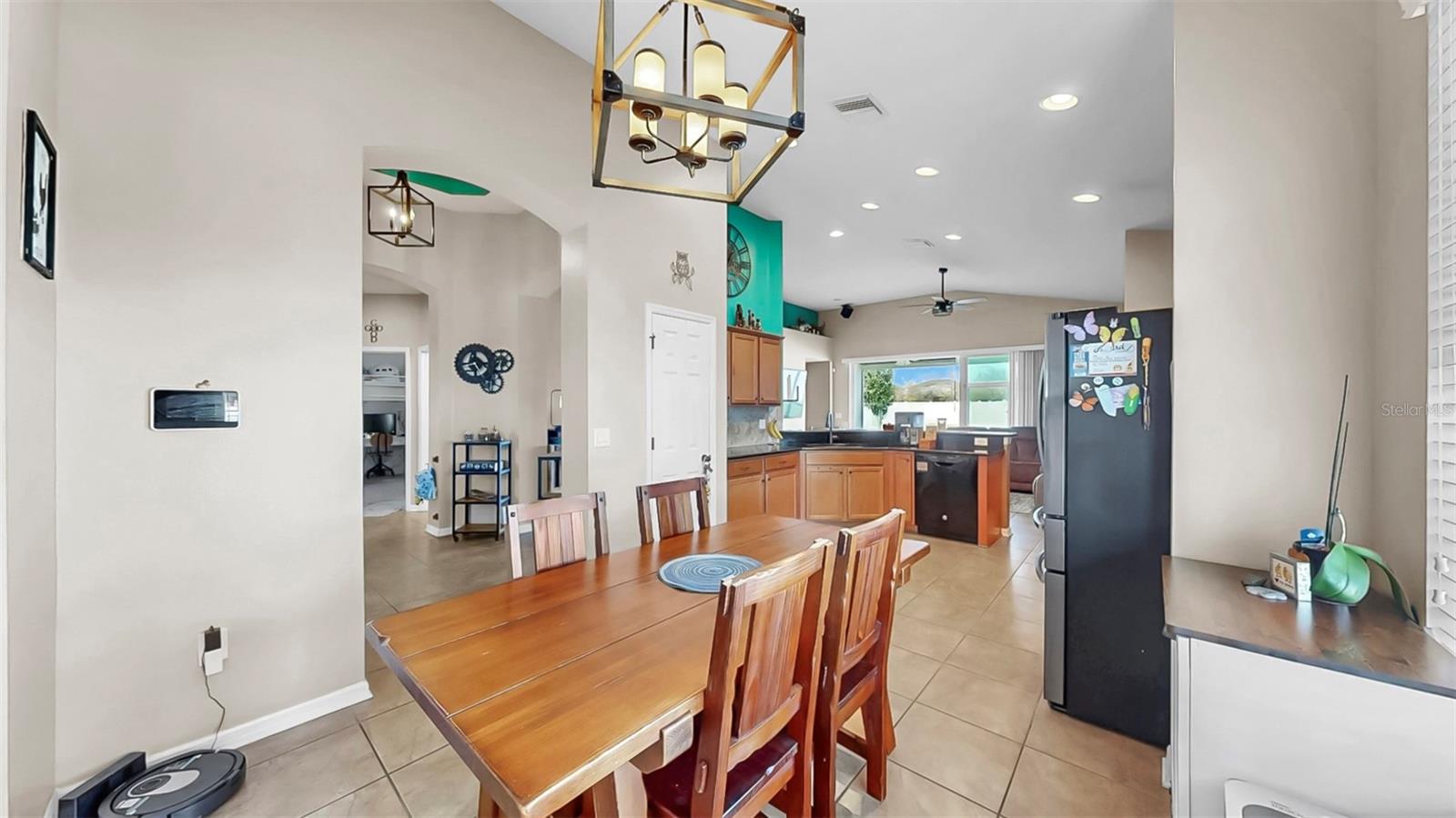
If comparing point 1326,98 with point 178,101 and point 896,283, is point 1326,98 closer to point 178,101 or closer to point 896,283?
point 178,101

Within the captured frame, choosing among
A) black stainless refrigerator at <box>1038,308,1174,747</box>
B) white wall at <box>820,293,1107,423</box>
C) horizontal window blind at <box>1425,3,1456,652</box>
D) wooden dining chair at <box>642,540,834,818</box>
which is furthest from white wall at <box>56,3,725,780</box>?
white wall at <box>820,293,1107,423</box>

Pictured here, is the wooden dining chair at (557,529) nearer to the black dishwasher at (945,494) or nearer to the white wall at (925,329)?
the black dishwasher at (945,494)

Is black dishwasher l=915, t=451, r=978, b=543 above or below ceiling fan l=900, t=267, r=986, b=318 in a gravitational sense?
below

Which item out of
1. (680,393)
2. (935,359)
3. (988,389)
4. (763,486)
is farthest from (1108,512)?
(935,359)

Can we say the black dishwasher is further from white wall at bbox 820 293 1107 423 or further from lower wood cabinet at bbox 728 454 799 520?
white wall at bbox 820 293 1107 423

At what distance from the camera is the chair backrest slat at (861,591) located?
1423 millimetres

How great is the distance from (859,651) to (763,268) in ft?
14.9

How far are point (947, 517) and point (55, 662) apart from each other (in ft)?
18.8

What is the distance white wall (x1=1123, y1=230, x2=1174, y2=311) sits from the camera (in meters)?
5.06

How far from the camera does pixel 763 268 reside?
18.5 ft

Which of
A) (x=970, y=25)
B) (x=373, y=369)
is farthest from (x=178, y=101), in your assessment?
(x=373, y=369)

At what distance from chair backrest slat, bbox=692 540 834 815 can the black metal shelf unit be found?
458cm

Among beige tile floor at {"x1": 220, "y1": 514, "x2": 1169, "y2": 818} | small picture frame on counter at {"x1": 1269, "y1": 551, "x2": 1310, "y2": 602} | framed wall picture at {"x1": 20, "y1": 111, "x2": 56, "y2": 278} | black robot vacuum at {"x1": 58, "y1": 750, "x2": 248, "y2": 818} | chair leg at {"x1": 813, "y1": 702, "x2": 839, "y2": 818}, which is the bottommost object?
beige tile floor at {"x1": 220, "y1": 514, "x2": 1169, "y2": 818}

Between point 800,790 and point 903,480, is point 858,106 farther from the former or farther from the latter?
point 903,480
